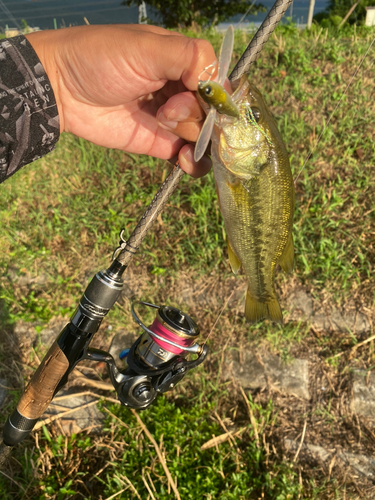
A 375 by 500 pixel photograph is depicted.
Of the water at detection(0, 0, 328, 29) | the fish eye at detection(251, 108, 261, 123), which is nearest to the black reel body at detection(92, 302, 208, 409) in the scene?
A: the fish eye at detection(251, 108, 261, 123)

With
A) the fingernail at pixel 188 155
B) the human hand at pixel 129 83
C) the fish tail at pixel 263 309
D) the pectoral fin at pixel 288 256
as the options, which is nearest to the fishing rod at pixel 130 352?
the fingernail at pixel 188 155

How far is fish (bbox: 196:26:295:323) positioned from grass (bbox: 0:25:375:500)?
4.74 feet

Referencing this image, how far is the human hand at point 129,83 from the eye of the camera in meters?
1.68

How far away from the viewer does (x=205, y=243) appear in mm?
3453

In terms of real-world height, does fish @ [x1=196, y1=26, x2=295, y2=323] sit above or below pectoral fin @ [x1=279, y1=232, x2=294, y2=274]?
above

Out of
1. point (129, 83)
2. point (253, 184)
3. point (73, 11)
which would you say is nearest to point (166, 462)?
point (253, 184)

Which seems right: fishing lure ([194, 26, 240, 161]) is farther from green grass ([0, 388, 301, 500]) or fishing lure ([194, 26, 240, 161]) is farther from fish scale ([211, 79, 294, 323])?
green grass ([0, 388, 301, 500])

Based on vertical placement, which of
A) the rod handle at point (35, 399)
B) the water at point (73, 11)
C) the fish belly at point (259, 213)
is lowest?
the rod handle at point (35, 399)

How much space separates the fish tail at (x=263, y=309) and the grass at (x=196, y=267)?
96 cm

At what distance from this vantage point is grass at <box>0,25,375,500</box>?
2.63 meters

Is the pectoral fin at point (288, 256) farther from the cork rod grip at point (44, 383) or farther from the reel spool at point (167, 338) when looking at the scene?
the cork rod grip at point (44, 383)

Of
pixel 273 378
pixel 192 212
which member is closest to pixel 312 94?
pixel 192 212

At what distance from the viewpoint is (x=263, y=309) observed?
221cm

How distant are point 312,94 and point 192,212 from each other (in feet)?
6.31
